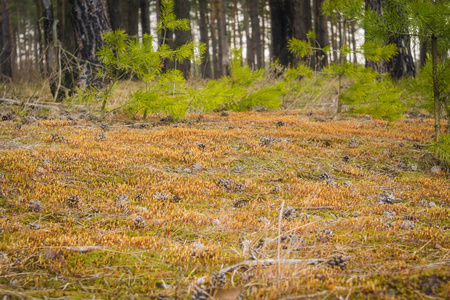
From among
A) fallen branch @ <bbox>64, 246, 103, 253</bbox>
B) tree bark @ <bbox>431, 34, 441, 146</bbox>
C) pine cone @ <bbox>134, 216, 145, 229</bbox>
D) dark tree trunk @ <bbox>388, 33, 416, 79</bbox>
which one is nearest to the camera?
fallen branch @ <bbox>64, 246, 103, 253</bbox>

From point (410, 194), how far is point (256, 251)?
244cm

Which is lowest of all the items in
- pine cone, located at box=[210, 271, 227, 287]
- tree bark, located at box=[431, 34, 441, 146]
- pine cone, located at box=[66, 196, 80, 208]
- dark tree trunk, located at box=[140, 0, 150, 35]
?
pine cone, located at box=[210, 271, 227, 287]

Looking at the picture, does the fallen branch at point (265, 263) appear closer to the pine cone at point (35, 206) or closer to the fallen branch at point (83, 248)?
the fallen branch at point (83, 248)

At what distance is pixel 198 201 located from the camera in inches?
134

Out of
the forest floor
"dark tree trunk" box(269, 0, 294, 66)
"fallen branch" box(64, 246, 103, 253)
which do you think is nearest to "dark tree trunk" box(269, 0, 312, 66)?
"dark tree trunk" box(269, 0, 294, 66)

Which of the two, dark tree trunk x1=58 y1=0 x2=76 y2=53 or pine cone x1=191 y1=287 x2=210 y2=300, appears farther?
dark tree trunk x1=58 y1=0 x2=76 y2=53

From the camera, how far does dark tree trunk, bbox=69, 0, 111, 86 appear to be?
8469mm

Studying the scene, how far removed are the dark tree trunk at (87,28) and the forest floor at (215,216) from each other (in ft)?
10.5

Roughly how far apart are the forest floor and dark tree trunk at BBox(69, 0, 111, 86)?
126 inches

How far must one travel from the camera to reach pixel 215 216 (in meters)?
2.97

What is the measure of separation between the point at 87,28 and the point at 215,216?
24.7 feet

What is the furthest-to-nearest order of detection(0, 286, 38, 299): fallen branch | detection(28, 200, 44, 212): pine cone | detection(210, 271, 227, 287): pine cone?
detection(28, 200, 44, 212): pine cone → detection(210, 271, 227, 287): pine cone → detection(0, 286, 38, 299): fallen branch

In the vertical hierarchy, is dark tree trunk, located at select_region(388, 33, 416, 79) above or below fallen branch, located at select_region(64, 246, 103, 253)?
above

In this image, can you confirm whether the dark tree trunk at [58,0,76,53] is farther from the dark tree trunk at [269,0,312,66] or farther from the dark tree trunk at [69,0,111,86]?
the dark tree trunk at [269,0,312,66]
